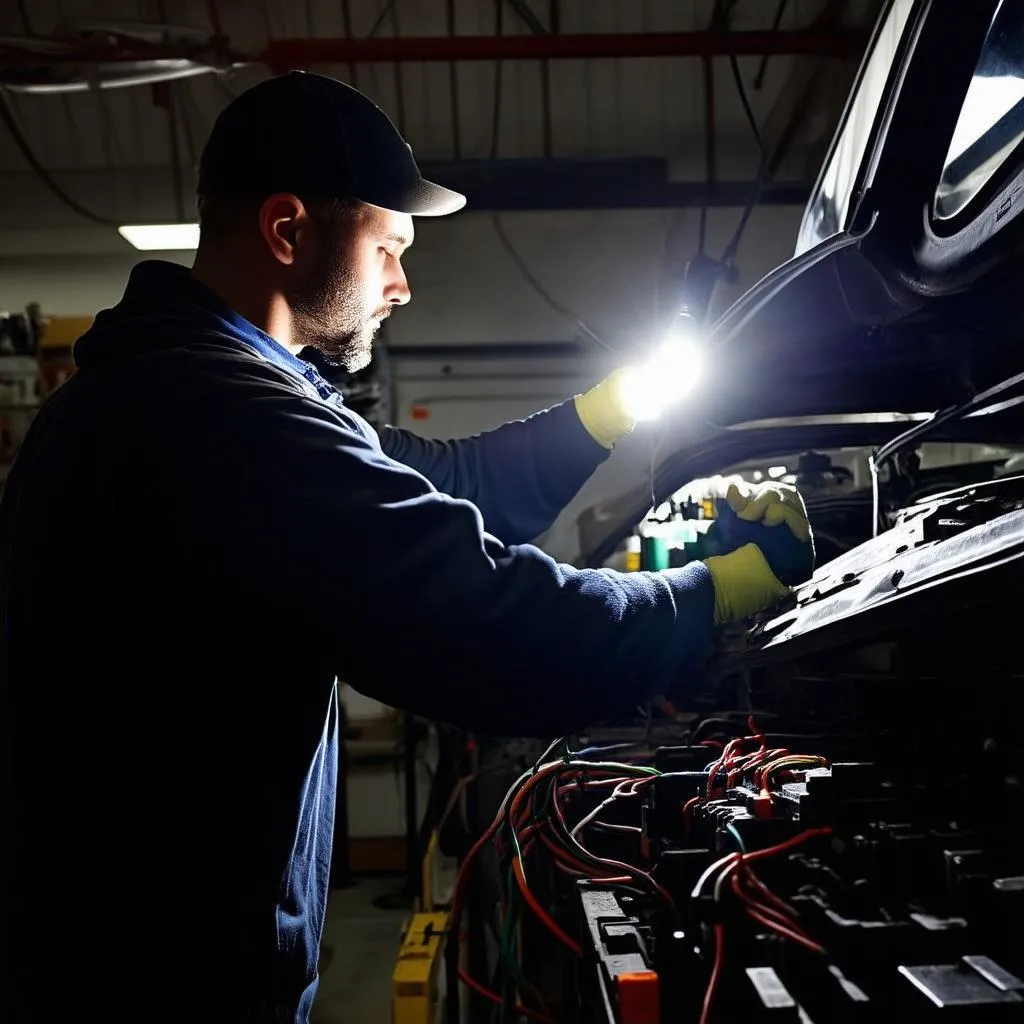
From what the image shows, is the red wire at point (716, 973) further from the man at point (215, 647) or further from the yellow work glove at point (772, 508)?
the yellow work glove at point (772, 508)

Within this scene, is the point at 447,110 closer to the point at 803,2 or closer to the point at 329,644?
the point at 803,2

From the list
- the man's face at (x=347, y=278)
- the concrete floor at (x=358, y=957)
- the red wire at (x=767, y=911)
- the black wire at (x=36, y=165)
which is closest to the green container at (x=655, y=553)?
the man's face at (x=347, y=278)

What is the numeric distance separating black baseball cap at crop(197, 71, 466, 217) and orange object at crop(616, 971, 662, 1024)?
0.96 metres

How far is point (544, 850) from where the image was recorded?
116 cm

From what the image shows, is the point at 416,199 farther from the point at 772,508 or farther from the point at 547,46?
the point at 547,46

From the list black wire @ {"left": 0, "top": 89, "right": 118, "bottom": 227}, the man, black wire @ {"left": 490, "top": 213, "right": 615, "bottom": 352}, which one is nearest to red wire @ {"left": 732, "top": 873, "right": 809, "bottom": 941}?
the man

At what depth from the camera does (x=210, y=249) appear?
1.04 meters

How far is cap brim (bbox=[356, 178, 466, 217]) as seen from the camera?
A: 1.08m

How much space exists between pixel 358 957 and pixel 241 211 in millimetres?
2679

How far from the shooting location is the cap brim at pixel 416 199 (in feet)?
3.54

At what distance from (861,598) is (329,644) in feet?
1.92

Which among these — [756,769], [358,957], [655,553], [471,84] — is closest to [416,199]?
[756,769]

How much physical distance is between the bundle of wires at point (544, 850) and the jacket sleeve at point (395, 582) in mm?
276

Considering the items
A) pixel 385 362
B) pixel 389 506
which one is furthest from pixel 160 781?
pixel 385 362
